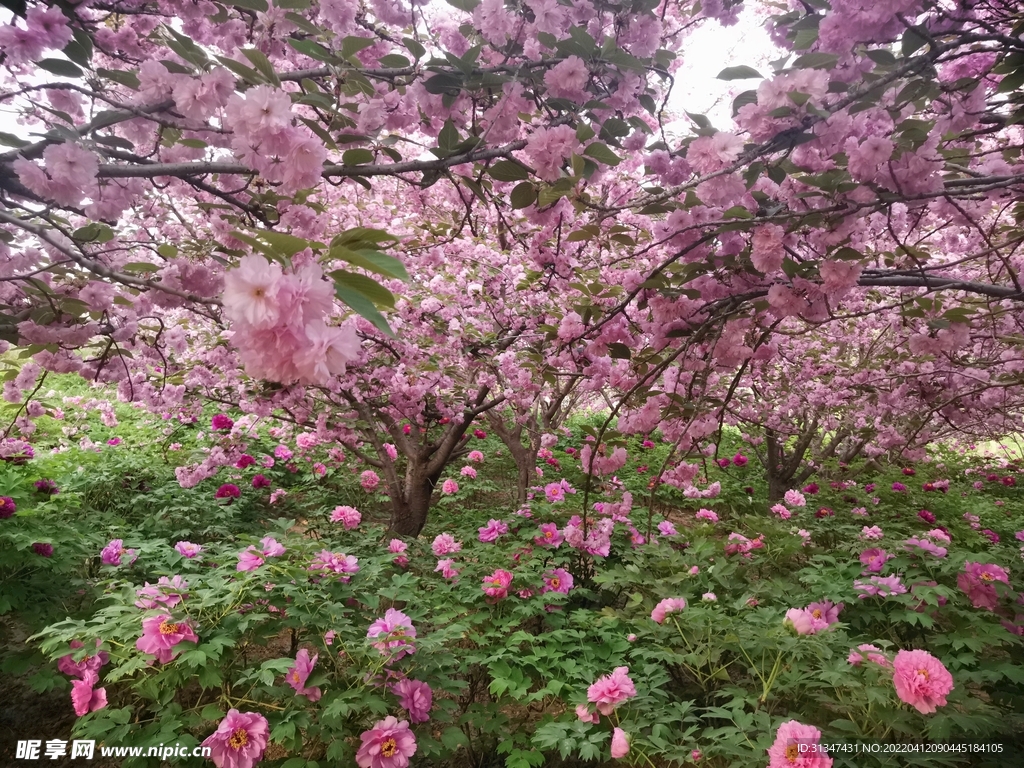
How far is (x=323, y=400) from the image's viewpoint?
4289mm

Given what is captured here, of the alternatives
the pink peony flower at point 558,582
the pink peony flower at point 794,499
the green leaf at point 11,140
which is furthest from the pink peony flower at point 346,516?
the pink peony flower at point 794,499

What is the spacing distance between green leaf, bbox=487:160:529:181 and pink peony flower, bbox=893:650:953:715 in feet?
6.21

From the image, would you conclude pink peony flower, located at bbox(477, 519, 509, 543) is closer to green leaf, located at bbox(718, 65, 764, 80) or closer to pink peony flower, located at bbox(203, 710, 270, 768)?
pink peony flower, located at bbox(203, 710, 270, 768)

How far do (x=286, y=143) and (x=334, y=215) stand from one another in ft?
11.0

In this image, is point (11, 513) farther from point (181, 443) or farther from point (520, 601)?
point (181, 443)

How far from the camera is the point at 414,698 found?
1.80 meters

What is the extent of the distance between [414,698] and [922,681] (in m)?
1.63

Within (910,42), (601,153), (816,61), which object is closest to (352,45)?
(601,153)

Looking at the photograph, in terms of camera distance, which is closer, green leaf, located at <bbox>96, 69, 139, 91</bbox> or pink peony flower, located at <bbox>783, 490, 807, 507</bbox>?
green leaf, located at <bbox>96, 69, 139, 91</bbox>

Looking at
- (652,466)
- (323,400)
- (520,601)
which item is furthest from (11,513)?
(652,466)

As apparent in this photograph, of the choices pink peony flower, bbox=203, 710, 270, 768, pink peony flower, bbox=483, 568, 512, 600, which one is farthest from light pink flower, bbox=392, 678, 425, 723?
pink peony flower, bbox=483, 568, 512, 600

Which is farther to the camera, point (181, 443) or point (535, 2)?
point (181, 443)

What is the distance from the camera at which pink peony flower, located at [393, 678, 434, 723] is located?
1791mm

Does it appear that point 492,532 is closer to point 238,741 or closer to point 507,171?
point 238,741
